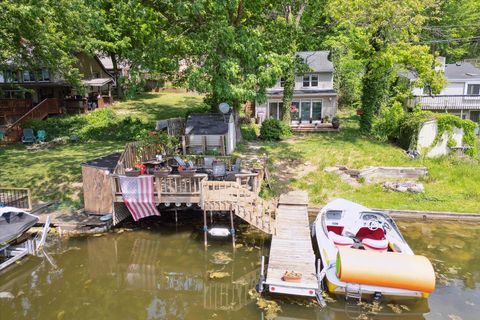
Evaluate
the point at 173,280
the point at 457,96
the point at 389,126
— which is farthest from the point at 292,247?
the point at 457,96

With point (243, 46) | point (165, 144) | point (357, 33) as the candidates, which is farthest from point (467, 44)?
point (165, 144)

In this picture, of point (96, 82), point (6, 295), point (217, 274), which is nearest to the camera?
point (6, 295)

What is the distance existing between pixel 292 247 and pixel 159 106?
2855 cm

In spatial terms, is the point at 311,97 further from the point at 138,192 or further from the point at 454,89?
Result: the point at 138,192

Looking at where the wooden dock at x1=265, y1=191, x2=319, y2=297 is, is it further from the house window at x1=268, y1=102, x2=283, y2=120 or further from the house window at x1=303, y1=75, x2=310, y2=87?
the house window at x1=303, y1=75, x2=310, y2=87

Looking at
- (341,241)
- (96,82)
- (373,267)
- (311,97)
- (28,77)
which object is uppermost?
(28,77)

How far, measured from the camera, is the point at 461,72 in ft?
113

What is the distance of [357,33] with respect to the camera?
2519 centimetres

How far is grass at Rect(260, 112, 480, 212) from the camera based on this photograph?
1759 centimetres

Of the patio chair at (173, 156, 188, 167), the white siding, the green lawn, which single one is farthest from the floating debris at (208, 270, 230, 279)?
the white siding

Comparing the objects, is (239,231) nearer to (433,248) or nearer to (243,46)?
(433,248)

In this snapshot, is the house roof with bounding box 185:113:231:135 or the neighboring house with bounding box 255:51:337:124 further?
the neighboring house with bounding box 255:51:337:124

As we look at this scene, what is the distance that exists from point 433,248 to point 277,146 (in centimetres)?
1224

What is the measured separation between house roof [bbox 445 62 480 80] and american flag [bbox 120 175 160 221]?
29.6m
